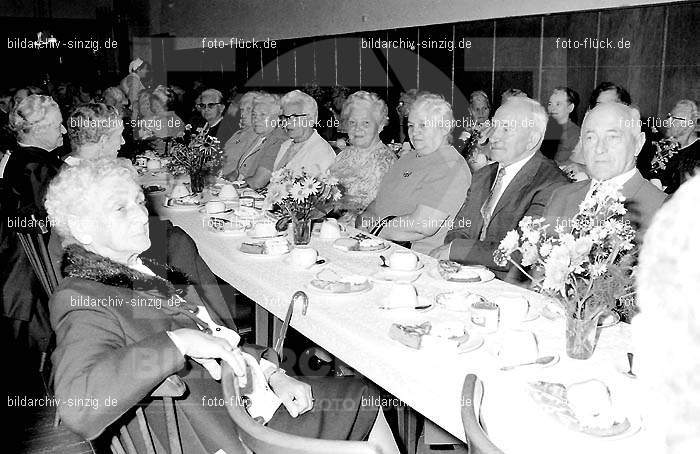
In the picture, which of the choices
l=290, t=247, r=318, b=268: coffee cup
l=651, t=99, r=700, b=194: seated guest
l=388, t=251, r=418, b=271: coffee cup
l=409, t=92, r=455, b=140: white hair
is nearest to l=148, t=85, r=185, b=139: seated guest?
l=409, t=92, r=455, b=140: white hair

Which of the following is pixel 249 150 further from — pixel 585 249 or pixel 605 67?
pixel 585 249

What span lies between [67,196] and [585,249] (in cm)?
151

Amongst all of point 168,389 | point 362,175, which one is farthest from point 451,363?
point 362,175

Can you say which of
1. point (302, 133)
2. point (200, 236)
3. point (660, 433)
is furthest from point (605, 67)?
point (660, 433)

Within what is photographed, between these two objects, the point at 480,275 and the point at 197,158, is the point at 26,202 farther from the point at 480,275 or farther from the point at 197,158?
the point at 480,275

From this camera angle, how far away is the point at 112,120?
425cm

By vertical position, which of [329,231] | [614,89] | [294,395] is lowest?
[294,395]

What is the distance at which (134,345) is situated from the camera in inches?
60.1

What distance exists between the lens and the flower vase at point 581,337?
1705mm

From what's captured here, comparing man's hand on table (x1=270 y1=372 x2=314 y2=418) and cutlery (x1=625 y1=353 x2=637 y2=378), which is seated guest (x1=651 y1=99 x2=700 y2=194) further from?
man's hand on table (x1=270 y1=372 x2=314 y2=418)

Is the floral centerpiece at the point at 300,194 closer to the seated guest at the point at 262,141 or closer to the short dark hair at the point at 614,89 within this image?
the seated guest at the point at 262,141

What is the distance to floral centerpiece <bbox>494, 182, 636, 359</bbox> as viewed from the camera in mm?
1594

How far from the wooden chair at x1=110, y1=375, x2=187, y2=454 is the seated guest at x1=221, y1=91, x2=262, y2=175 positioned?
14.6ft

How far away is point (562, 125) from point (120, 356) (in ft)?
15.6
